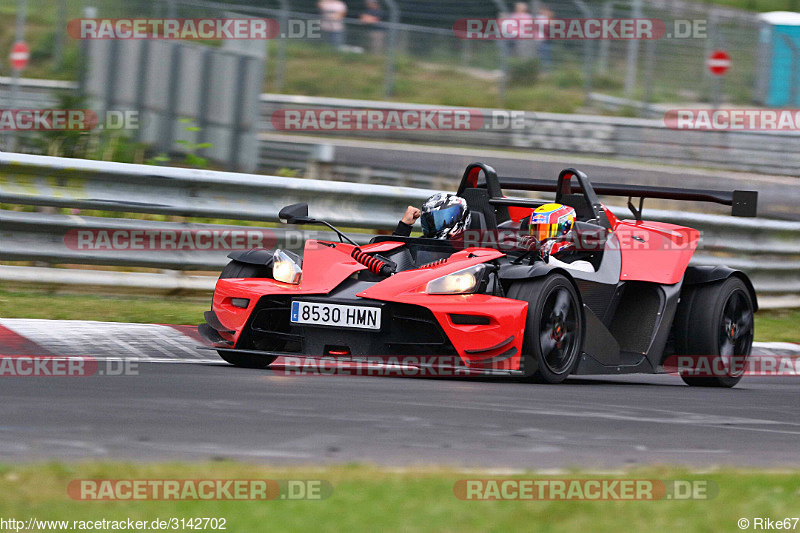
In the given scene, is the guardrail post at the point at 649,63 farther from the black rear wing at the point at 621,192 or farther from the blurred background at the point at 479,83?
the black rear wing at the point at 621,192

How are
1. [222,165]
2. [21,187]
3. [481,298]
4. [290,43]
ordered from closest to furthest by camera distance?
[481,298] < [21,187] < [222,165] < [290,43]

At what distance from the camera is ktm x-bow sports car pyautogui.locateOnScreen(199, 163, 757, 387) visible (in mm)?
6691

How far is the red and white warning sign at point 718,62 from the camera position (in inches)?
860

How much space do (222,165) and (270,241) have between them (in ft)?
16.8

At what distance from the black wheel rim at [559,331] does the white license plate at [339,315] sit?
35.1 inches

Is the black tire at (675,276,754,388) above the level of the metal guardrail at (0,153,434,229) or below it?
below

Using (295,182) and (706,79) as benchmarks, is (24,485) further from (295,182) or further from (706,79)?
(706,79)

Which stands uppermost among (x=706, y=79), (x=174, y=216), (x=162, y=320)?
(x=706, y=79)

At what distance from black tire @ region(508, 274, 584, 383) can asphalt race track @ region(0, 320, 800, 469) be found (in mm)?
119

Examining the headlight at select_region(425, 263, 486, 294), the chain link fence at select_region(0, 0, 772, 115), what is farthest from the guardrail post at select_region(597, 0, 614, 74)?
the headlight at select_region(425, 263, 486, 294)

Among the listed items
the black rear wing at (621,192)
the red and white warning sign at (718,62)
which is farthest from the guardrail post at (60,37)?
the black rear wing at (621,192)

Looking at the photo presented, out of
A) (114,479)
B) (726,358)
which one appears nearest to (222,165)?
(726,358)

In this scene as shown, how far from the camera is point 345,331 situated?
6.75m

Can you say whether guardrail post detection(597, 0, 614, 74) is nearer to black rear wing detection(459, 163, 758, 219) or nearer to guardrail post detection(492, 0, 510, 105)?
guardrail post detection(492, 0, 510, 105)
